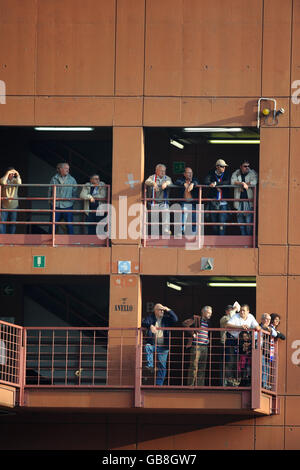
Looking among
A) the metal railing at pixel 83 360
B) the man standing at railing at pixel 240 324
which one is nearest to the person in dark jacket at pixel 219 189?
the man standing at railing at pixel 240 324

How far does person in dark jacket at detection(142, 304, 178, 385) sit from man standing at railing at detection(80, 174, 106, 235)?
8.29 ft

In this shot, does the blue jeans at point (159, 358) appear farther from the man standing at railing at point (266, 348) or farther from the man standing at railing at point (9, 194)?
the man standing at railing at point (9, 194)

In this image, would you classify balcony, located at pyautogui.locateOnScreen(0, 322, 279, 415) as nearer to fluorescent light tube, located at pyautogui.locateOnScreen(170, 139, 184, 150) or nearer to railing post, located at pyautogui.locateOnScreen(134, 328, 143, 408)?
railing post, located at pyautogui.locateOnScreen(134, 328, 143, 408)

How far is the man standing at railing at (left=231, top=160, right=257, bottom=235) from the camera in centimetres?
2684

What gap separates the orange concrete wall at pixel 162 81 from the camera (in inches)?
1054

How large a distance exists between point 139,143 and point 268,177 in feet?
8.40

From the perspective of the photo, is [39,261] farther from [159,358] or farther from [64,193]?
[159,358]

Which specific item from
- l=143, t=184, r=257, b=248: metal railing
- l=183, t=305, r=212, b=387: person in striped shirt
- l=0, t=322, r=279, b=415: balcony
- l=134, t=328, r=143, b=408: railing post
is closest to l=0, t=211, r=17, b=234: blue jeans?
l=0, t=322, r=279, b=415: balcony

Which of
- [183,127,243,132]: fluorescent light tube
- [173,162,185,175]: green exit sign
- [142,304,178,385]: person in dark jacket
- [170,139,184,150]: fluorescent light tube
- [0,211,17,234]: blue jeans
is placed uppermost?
[183,127,243,132]: fluorescent light tube

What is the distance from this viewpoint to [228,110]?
2714 cm

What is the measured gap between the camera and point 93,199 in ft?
88.4

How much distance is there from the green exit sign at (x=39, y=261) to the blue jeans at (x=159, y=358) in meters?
2.99

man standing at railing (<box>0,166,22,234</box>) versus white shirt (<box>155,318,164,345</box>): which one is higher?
man standing at railing (<box>0,166,22,234</box>)
